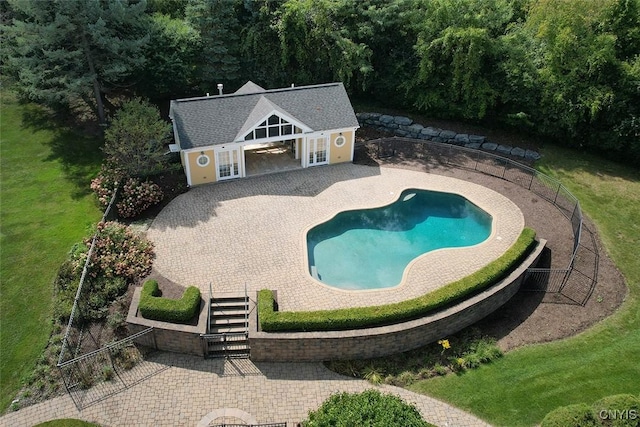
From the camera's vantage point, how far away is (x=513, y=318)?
894 inches

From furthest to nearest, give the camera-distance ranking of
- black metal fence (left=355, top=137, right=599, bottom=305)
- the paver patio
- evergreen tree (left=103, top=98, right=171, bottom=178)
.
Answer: evergreen tree (left=103, top=98, right=171, bottom=178), black metal fence (left=355, top=137, right=599, bottom=305), the paver patio

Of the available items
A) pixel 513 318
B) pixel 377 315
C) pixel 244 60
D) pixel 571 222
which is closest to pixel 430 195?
pixel 571 222

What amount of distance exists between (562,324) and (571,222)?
25.8ft

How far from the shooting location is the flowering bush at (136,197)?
26828mm

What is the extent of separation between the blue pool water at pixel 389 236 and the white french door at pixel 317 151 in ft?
17.7

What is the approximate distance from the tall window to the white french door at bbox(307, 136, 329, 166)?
Answer: 4.05ft

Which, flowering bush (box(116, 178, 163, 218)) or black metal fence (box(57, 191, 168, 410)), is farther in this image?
flowering bush (box(116, 178, 163, 218))

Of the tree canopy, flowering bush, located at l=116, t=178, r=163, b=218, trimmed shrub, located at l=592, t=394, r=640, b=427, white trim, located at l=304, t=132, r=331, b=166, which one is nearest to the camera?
trimmed shrub, located at l=592, t=394, r=640, b=427

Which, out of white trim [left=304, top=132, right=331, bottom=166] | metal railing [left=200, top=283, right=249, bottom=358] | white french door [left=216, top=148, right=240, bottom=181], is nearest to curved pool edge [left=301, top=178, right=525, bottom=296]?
metal railing [left=200, top=283, right=249, bottom=358]

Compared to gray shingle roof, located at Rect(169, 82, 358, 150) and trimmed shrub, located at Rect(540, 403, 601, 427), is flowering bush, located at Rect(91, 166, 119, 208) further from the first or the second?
trimmed shrub, located at Rect(540, 403, 601, 427)

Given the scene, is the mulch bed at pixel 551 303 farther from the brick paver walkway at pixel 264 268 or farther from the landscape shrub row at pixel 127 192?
the landscape shrub row at pixel 127 192

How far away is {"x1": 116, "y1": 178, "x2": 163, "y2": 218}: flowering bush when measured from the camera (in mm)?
26828

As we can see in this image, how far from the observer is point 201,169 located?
2936 centimetres

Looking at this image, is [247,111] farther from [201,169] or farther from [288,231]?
[288,231]
